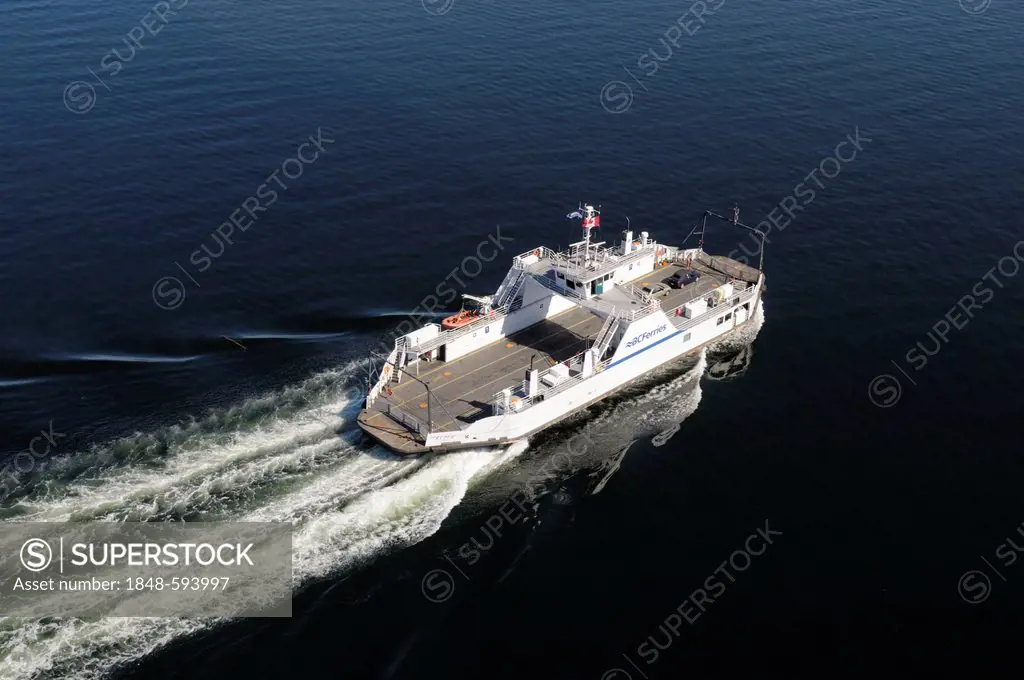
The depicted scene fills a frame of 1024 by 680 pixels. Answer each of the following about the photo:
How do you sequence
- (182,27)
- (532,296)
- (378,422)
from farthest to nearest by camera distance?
(182,27)
(532,296)
(378,422)

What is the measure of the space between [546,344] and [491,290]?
12629 mm

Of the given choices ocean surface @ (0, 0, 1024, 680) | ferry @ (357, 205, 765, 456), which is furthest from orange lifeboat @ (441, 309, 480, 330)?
ocean surface @ (0, 0, 1024, 680)

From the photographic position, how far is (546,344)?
69625 mm

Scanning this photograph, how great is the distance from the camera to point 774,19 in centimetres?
13525

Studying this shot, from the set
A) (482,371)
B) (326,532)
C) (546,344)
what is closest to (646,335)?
(546,344)

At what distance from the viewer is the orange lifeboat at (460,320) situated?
6819 cm

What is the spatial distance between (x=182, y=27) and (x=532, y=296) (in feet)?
283

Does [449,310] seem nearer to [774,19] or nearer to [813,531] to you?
[813,531]

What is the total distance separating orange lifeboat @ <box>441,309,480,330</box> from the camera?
224ft

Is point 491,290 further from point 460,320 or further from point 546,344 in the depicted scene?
point 546,344

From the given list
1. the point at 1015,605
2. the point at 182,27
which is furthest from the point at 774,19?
the point at 1015,605

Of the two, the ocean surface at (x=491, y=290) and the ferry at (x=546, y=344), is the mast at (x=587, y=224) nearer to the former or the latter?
the ferry at (x=546, y=344)

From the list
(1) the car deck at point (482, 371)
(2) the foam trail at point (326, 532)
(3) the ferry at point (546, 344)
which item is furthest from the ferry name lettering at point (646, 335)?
(2) the foam trail at point (326, 532)

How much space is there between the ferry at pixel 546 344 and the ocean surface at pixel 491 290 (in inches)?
75.3
